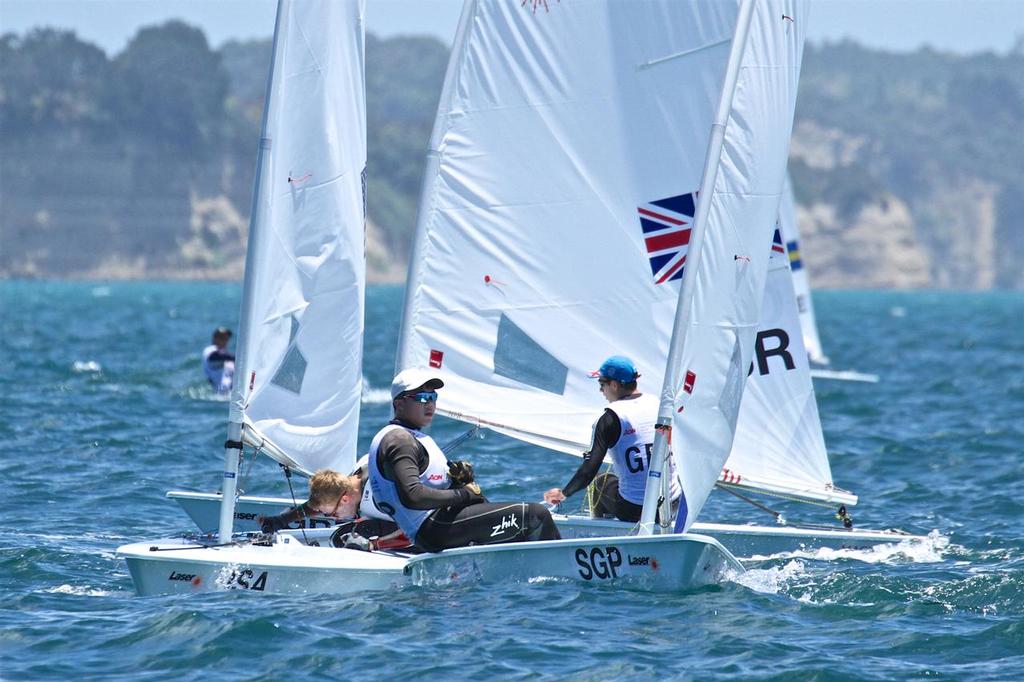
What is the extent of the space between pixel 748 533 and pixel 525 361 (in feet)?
7.15

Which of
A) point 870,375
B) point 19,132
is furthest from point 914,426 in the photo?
point 19,132

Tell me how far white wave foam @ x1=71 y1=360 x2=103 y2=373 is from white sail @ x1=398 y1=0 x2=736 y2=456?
15901 mm

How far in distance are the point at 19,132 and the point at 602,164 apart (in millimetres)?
126903

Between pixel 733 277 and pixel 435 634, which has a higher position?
pixel 733 277

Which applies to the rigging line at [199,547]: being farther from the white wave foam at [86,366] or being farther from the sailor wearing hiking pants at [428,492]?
the white wave foam at [86,366]

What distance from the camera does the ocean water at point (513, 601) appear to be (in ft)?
28.1

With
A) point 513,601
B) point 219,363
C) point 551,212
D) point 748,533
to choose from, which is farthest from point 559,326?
point 219,363

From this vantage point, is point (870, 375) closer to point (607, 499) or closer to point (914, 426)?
point (914, 426)

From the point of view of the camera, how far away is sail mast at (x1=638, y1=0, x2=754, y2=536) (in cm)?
1006

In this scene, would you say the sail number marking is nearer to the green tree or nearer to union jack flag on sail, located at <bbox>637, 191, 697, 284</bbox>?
union jack flag on sail, located at <bbox>637, 191, 697, 284</bbox>

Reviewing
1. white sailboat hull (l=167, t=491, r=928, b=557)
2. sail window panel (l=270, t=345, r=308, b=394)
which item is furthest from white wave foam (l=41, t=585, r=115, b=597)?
white sailboat hull (l=167, t=491, r=928, b=557)

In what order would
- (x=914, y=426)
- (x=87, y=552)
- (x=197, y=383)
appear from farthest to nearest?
(x=197, y=383) → (x=914, y=426) → (x=87, y=552)

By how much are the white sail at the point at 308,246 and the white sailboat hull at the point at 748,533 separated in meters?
1.78

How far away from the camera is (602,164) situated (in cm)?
1230
